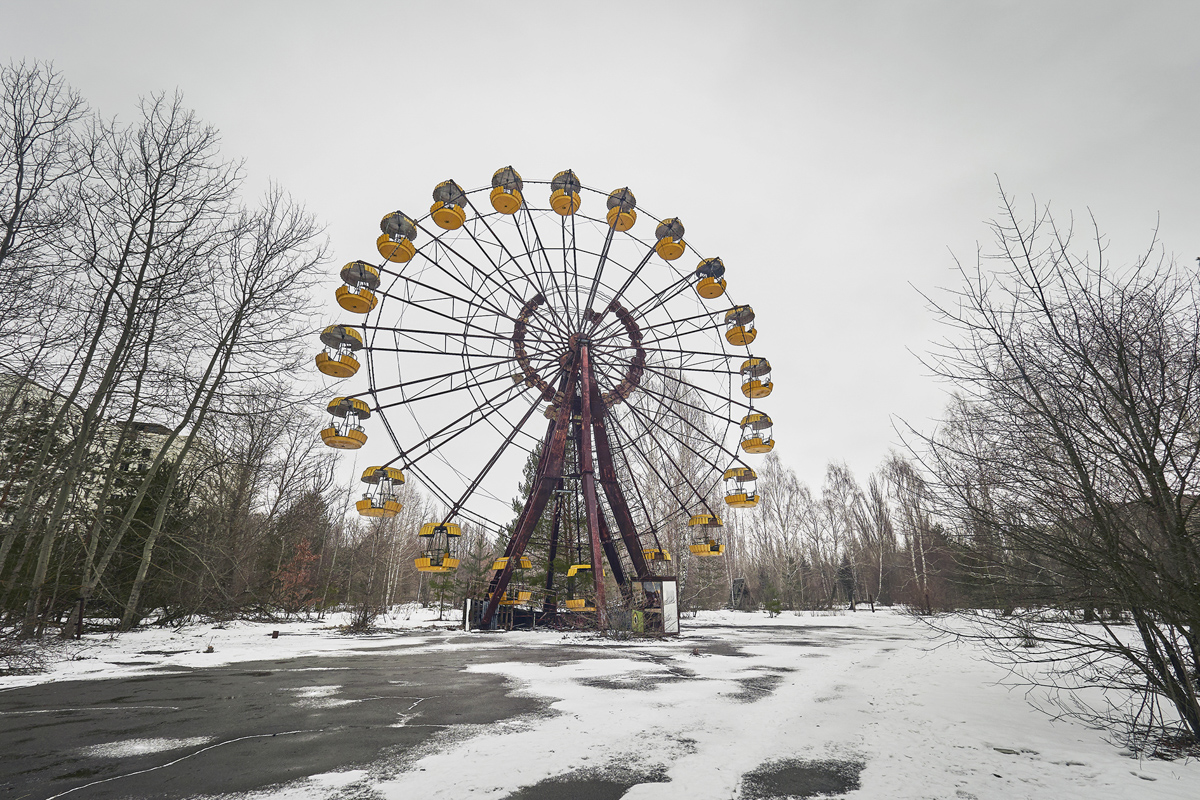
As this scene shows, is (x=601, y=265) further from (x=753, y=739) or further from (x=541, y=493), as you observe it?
(x=753, y=739)

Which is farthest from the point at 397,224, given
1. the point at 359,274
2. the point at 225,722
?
the point at 225,722

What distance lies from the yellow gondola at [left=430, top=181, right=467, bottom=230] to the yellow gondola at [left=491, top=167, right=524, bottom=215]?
0.90 meters

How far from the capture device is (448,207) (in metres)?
13.1

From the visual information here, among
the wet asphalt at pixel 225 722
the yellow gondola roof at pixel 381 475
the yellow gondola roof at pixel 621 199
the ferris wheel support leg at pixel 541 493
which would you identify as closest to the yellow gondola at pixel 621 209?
the yellow gondola roof at pixel 621 199

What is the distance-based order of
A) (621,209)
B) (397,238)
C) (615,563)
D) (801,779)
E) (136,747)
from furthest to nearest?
(615,563)
(621,209)
(397,238)
(136,747)
(801,779)

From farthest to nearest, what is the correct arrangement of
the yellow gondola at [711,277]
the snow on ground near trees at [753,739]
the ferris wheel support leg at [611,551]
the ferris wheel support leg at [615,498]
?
the yellow gondola at [711,277], the ferris wheel support leg at [611,551], the ferris wheel support leg at [615,498], the snow on ground near trees at [753,739]

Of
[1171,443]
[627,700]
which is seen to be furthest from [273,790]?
[1171,443]

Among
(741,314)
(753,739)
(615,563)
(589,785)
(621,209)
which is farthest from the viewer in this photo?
(741,314)

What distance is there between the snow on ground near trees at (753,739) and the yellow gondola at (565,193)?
11.9 m

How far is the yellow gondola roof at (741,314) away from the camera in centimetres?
1652

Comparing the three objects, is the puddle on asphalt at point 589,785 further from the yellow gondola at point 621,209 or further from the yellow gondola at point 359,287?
the yellow gondola at point 621,209

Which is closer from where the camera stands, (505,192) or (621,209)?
(505,192)

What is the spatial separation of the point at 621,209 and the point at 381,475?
10.3 meters

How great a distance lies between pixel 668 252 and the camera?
52.8 ft
